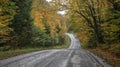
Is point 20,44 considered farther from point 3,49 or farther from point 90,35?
point 90,35

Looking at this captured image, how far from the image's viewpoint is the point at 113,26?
18.7 meters

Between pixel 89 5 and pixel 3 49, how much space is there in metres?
12.7

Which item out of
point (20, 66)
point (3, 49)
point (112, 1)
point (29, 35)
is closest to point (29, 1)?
point (29, 35)

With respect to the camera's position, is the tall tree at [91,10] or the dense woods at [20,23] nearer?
the dense woods at [20,23]

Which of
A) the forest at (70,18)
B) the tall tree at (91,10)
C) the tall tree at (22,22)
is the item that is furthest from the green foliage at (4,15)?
the tall tree at (91,10)

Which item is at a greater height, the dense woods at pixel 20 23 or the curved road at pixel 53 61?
the dense woods at pixel 20 23

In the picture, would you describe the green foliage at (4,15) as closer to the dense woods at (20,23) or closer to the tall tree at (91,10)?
the dense woods at (20,23)

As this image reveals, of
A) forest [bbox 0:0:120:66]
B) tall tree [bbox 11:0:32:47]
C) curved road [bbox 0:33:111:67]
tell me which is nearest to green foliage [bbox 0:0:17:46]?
forest [bbox 0:0:120:66]

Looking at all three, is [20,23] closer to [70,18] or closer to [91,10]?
[70,18]

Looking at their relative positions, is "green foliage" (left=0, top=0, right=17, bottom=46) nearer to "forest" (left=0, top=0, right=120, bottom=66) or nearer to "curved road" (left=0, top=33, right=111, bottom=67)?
"forest" (left=0, top=0, right=120, bottom=66)

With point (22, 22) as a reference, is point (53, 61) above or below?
below

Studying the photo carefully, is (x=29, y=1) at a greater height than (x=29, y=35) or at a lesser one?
greater

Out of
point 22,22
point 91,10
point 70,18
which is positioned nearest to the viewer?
point 91,10

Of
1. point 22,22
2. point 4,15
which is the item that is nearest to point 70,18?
point 22,22
